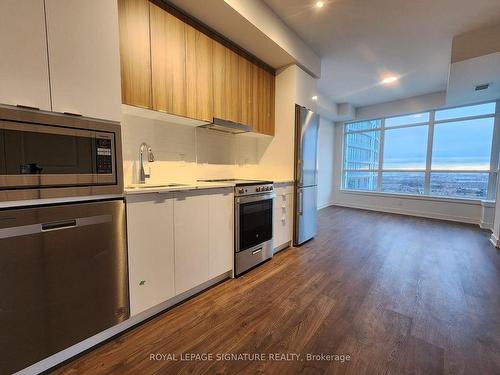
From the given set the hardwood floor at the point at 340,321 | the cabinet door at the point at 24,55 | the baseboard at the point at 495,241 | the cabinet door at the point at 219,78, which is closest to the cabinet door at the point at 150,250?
the hardwood floor at the point at 340,321

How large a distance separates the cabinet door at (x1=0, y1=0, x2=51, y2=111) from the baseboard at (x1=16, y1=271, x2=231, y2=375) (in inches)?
54.6

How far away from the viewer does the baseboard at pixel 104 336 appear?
1197mm

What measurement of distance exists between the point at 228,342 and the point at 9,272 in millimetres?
1267

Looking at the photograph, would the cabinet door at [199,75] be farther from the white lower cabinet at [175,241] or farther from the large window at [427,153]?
the large window at [427,153]

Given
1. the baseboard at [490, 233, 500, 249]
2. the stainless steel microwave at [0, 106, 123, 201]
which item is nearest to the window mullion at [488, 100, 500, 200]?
the baseboard at [490, 233, 500, 249]

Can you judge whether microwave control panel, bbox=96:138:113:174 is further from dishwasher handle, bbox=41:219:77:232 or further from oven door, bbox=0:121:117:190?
dishwasher handle, bbox=41:219:77:232

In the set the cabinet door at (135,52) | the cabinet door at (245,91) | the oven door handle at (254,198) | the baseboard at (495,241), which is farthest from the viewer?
the baseboard at (495,241)

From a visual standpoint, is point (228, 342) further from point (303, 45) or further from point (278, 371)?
point (303, 45)

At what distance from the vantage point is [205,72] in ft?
7.28

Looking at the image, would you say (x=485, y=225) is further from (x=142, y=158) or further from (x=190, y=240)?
(x=142, y=158)

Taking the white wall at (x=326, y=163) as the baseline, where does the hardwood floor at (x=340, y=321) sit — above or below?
below

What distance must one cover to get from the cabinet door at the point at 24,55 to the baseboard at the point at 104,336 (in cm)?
139

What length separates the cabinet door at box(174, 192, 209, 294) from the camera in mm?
1745

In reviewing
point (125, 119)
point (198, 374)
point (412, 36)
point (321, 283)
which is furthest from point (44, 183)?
point (412, 36)
